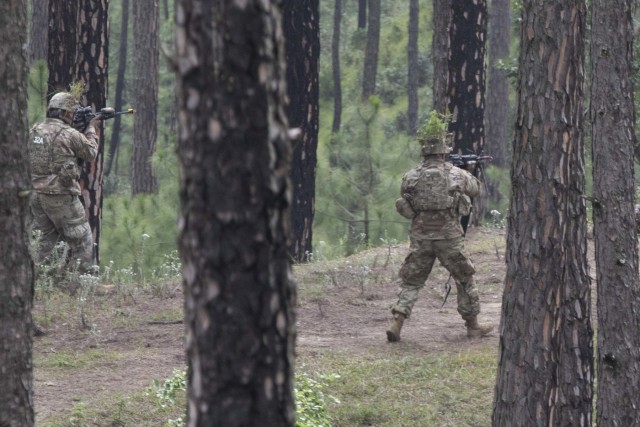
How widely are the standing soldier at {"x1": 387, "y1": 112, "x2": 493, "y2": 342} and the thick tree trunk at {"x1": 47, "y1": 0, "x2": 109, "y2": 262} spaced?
4.26m

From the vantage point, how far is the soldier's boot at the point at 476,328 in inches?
380

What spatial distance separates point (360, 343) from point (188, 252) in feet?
21.5

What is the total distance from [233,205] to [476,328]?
267 inches

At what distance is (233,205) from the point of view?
3133 millimetres

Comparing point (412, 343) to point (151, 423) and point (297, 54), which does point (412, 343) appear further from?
point (297, 54)

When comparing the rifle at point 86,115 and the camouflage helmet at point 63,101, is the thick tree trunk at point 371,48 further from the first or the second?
the camouflage helmet at point 63,101

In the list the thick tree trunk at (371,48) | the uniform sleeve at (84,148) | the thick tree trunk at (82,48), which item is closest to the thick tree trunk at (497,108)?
the thick tree trunk at (371,48)

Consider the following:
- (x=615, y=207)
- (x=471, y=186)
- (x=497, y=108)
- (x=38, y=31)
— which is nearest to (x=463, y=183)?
(x=471, y=186)

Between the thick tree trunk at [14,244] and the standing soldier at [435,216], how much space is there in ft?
14.7

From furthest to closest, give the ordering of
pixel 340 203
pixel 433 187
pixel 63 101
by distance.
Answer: pixel 340 203 < pixel 63 101 < pixel 433 187

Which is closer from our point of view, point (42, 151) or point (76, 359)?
point (76, 359)

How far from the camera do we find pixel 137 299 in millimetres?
11180

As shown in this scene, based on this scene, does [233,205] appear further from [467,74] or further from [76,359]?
[467,74]

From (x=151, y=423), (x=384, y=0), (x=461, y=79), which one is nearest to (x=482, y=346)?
(x=151, y=423)
